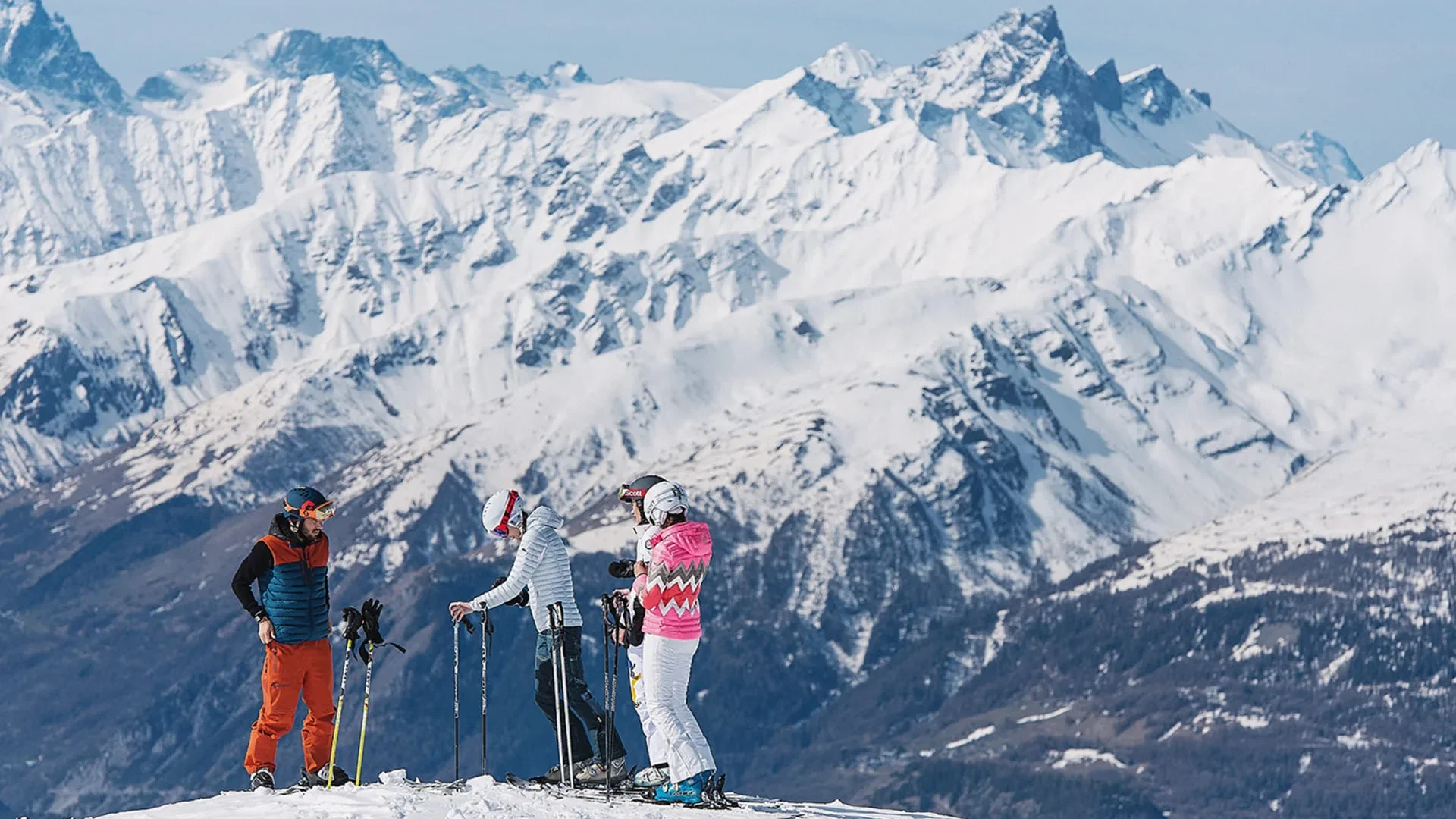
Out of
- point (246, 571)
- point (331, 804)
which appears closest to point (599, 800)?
point (331, 804)

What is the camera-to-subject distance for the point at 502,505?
128ft

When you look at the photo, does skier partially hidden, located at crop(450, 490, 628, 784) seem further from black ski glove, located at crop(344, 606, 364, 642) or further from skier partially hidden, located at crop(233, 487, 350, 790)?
skier partially hidden, located at crop(233, 487, 350, 790)

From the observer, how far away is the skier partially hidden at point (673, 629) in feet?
120

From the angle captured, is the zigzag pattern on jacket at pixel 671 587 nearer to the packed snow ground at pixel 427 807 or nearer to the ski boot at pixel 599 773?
the packed snow ground at pixel 427 807

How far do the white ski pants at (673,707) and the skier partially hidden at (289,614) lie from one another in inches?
225

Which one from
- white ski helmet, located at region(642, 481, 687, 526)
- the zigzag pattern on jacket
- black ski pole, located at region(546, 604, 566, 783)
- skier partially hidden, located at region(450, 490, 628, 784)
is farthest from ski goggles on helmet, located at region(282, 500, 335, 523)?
the zigzag pattern on jacket

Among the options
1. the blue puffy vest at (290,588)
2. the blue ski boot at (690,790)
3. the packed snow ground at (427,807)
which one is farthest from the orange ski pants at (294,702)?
the blue ski boot at (690,790)

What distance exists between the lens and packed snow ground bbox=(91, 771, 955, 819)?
3412cm

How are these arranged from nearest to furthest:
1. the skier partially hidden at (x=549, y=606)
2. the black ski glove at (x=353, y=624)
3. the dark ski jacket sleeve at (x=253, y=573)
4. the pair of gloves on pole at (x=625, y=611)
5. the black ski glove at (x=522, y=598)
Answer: the dark ski jacket sleeve at (x=253, y=573) → the pair of gloves on pole at (x=625, y=611) → the black ski glove at (x=353, y=624) → the skier partially hidden at (x=549, y=606) → the black ski glove at (x=522, y=598)

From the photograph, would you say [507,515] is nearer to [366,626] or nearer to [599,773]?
[366,626]

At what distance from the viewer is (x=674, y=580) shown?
36.5 meters

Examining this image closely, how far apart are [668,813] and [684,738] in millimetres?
1502

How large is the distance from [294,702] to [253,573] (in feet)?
8.10

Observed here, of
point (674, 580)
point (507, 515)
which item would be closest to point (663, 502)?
point (674, 580)
